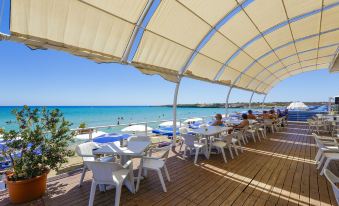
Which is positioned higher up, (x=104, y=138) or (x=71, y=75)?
(x=71, y=75)

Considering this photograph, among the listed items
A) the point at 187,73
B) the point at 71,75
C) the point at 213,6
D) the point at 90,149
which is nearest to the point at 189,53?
the point at 187,73

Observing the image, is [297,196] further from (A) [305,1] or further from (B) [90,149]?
(A) [305,1]

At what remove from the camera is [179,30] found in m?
5.70

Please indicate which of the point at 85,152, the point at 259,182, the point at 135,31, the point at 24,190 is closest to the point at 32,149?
the point at 24,190

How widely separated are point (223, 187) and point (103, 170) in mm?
2202

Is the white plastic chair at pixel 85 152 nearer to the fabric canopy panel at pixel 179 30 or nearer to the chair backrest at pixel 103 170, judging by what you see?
the chair backrest at pixel 103 170

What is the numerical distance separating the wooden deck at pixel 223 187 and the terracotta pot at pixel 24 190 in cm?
14

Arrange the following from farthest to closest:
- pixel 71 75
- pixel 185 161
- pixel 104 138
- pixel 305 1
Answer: pixel 71 75, pixel 104 138, pixel 305 1, pixel 185 161

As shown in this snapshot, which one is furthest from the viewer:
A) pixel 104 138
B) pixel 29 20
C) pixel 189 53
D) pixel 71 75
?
pixel 71 75

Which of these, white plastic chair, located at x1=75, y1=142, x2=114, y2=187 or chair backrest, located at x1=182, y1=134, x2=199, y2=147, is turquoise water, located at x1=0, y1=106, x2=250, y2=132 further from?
chair backrest, located at x1=182, y1=134, x2=199, y2=147

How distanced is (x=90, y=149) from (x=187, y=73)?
15.1 feet

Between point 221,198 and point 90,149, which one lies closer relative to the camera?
point 221,198

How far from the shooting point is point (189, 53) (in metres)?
6.92

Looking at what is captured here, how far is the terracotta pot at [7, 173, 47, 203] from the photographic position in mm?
2873
